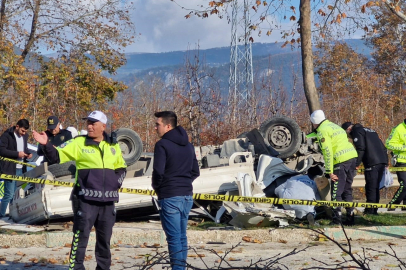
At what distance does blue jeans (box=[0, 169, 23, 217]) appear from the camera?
Answer: 34.0 ft

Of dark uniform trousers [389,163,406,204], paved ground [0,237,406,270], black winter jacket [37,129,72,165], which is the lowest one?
paved ground [0,237,406,270]

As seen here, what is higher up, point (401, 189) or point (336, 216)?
point (401, 189)

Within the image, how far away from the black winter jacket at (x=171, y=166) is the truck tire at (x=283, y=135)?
542 centimetres

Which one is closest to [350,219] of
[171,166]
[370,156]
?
[370,156]

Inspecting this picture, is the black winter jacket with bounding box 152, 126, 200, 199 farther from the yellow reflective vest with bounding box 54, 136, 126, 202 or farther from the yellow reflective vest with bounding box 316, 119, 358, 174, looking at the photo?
the yellow reflective vest with bounding box 316, 119, 358, 174

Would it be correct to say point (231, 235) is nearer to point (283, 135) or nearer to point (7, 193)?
point (283, 135)

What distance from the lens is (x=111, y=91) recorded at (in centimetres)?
2584

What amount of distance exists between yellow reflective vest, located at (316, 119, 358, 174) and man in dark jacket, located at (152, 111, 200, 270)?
3561 mm

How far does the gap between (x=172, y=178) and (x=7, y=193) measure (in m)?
5.78

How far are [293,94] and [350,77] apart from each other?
1544 centimetres

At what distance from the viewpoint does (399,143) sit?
10188mm

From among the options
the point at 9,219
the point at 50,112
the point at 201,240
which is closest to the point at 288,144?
the point at 201,240

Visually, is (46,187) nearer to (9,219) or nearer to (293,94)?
(9,219)

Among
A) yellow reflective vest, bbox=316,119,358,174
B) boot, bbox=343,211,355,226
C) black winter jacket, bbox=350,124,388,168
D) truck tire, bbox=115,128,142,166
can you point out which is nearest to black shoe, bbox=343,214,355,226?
boot, bbox=343,211,355,226
